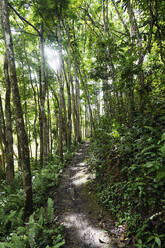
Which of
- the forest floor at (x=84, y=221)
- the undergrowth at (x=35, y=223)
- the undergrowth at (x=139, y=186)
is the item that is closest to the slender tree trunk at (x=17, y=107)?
the undergrowth at (x=35, y=223)

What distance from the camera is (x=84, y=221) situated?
3592 mm

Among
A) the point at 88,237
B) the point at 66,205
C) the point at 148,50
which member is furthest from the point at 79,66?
the point at 88,237

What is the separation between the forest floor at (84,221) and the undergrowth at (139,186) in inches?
10.9

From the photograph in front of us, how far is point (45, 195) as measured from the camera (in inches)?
213

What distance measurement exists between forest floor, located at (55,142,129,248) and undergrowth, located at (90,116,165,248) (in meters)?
0.28

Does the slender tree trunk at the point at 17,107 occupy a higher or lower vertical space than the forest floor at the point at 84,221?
higher

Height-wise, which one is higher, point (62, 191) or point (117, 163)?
point (117, 163)

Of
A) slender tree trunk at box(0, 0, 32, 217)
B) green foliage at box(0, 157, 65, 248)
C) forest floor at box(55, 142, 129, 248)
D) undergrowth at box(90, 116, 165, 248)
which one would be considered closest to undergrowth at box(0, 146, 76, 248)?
green foliage at box(0, 157, 65, 248)

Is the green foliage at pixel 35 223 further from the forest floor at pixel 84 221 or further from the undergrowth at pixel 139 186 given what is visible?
the undergrowth at pixel 139 186

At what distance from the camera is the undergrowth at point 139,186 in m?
2.41

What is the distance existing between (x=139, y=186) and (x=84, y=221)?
2009mm

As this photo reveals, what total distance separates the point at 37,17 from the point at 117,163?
1039 cm

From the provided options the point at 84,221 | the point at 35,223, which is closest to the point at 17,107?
the point at 35,223

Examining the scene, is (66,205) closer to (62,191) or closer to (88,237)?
(62,191)
